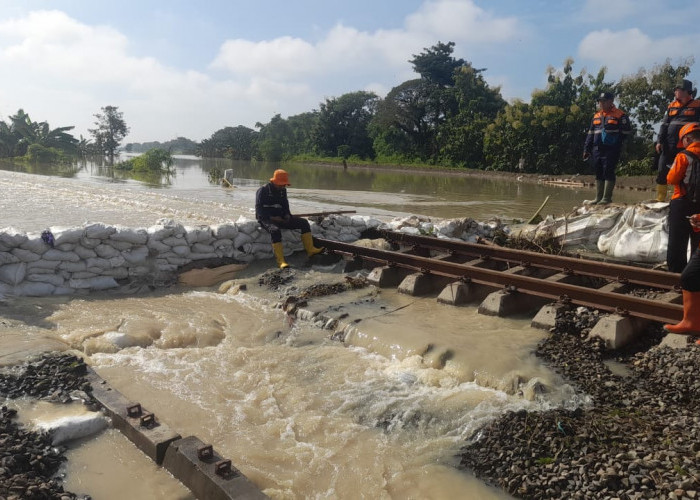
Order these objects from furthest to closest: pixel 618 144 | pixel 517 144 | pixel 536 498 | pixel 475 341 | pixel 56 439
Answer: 1. pixel 517 144
2. pixel 618 144
3. pixel 475 341
4. pixel 56 439
5. pixel 536 498

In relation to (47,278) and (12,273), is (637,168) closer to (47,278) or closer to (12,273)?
(47,278)

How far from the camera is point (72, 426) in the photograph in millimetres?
3379

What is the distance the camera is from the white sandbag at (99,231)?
6449 mm

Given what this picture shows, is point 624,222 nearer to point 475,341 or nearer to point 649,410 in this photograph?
point 475,341

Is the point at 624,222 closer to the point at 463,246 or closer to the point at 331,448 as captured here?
the point at 463,246

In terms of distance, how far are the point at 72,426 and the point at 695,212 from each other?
17.8 ft

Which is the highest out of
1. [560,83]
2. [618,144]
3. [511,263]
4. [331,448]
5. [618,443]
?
[560,83]

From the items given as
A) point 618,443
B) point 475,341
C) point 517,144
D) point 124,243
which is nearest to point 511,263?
point 475,341

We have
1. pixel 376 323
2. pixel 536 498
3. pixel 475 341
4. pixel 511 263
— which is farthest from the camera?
pixel 511 263

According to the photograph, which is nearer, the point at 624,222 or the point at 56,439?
the point at 56,439

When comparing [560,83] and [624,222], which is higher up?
[560,83]

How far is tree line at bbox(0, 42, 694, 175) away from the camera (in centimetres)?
2755

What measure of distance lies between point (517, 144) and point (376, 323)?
29.1m

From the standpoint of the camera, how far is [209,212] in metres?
13.9
